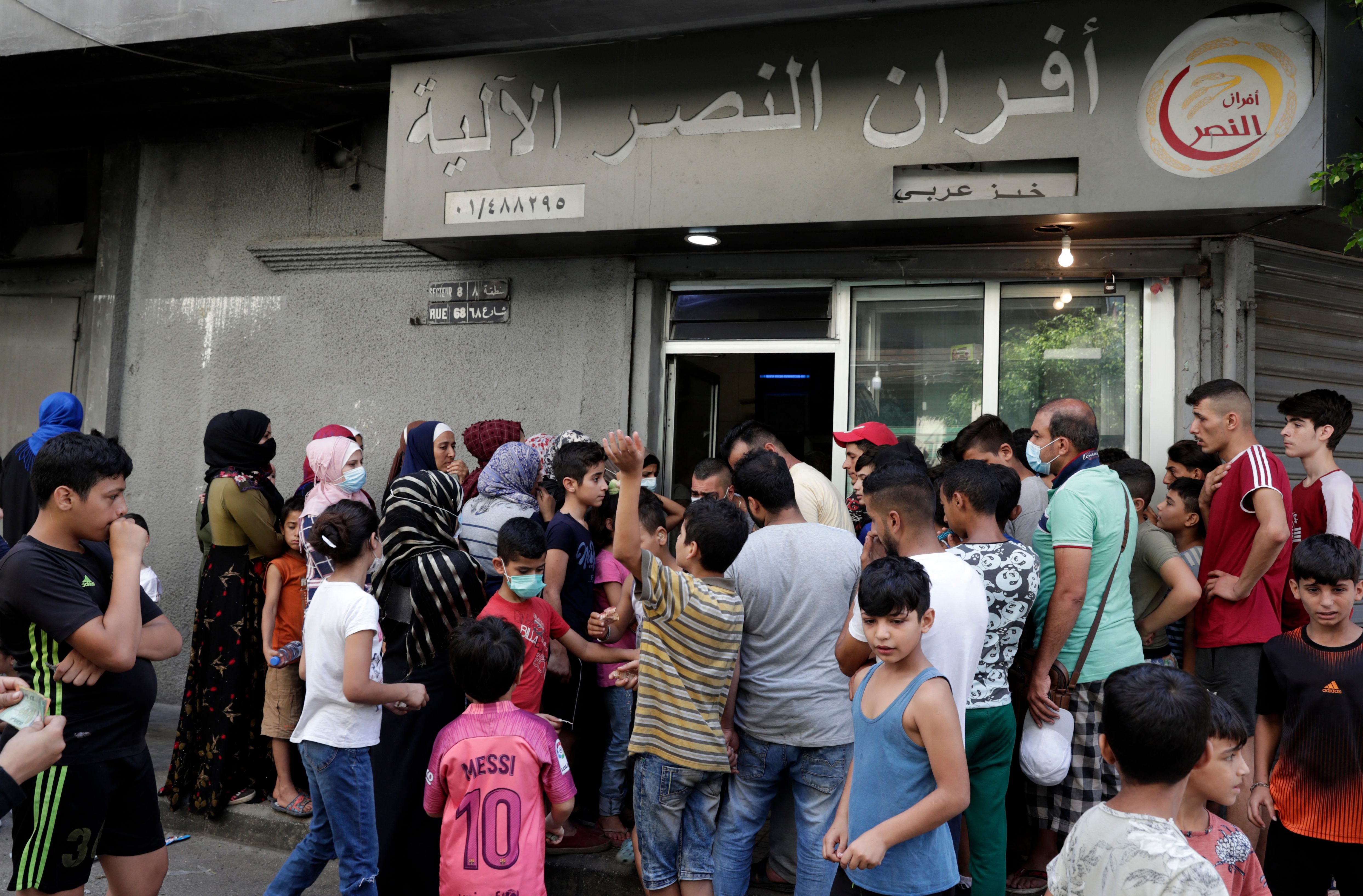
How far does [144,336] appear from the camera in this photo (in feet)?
23.9

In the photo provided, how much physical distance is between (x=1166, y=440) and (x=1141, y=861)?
393cm

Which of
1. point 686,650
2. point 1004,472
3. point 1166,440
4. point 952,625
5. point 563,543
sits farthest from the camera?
A: point 1166,440

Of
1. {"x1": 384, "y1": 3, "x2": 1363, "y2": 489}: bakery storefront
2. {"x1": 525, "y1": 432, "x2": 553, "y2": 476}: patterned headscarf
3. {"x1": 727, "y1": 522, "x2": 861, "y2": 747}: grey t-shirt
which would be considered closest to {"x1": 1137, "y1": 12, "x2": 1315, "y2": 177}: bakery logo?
{"x1": 384, "y1": 3, "x2": 1363, "y2": 489}: bakery storefront

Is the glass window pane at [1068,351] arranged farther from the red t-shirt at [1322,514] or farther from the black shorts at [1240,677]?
the black shorts at [1240,677]

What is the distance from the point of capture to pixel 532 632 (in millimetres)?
3748

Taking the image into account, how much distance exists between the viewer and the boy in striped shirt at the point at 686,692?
3.21 metres

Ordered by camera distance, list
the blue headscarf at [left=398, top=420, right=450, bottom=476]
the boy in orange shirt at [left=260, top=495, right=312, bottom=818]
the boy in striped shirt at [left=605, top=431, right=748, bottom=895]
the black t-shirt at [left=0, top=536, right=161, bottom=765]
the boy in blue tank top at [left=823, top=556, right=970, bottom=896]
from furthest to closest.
Answer: the blue headscarf at [left=398, top=420, right=450, bottom=476] < the boy in orange shirt at [left=260, top=495, right=312, bottom=818] < the boy in striped shirt at [left=605, top=431, right=748, bottom=895] < the black t-shirt at [left=0, top=536, right=161, bottom=765] < the boy in blue tank top at [left=823, top=556, right=970, bottom=896]

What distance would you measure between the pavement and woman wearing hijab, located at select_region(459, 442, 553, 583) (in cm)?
138

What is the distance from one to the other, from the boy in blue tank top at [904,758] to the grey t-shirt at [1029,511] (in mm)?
1817

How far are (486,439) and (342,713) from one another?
2.33 m

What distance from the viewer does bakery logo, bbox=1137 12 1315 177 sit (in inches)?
181

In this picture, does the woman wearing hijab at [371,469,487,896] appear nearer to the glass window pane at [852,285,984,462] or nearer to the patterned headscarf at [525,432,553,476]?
the patterned headscarf at [525,432,553,476]

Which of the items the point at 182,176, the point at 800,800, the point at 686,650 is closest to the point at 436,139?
the point at 182,176

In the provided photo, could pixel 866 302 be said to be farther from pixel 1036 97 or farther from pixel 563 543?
pixel 563 543
